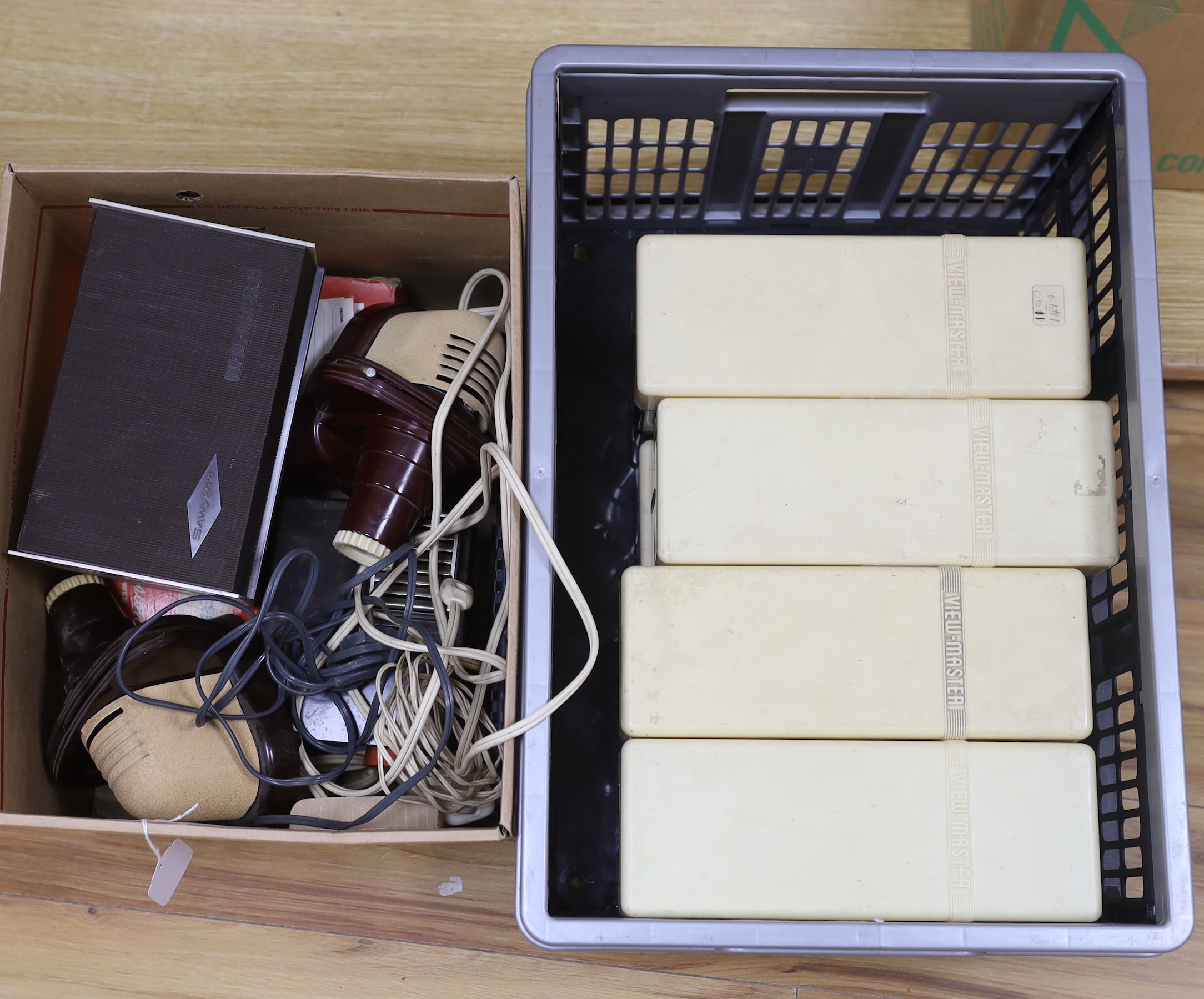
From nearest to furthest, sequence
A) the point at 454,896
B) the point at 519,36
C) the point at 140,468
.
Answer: the point at 140,468
the point at 454,896
the point at 519,36

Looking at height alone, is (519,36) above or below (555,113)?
above

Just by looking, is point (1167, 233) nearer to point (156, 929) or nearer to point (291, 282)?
point (291, 282)

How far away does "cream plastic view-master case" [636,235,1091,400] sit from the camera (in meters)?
0.68

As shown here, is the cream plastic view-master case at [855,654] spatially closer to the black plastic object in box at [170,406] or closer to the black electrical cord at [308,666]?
the black electrical cord at [308,666]

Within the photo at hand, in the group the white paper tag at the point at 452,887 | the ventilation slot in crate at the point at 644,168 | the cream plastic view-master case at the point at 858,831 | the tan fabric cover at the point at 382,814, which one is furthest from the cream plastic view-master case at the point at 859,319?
the white paper tag at the point at 452,887

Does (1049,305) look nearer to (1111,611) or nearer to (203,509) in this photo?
(1111,611)

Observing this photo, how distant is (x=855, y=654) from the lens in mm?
647

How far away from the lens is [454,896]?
85cm

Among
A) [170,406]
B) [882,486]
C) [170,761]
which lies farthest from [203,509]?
[882,486]

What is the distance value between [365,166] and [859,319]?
21.2 inches

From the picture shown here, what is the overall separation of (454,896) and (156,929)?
0.27m

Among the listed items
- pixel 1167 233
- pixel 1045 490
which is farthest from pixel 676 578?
pixel 1167 233

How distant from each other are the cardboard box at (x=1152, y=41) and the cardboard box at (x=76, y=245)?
515mm

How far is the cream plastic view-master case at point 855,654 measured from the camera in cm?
64
